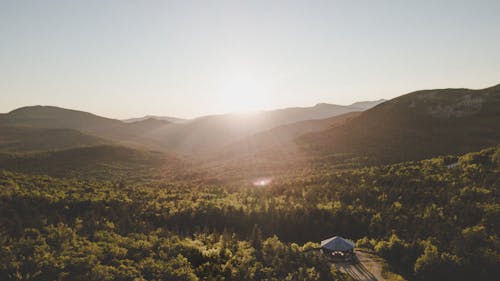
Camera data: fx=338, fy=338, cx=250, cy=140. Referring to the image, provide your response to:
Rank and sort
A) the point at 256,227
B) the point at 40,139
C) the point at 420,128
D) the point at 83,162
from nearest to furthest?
the point at 256,227 < the point at 420,128 < the point at 83,162 < the point at 40,139

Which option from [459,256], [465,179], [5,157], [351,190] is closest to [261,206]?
[351,190]

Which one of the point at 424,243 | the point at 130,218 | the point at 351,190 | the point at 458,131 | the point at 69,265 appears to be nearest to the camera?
the point at 69,265

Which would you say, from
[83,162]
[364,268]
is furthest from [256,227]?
[83,162]

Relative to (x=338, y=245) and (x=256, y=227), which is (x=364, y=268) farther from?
(x=256, y=227)

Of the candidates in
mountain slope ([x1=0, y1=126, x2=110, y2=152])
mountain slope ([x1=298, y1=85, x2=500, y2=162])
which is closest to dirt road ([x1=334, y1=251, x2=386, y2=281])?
mountain slope ([x1=298, y1=85, x2=500, y2=162])

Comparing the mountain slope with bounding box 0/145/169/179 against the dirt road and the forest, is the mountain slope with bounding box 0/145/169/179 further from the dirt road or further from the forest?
the dirt road

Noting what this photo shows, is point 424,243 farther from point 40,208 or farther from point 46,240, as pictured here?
point 40,208
